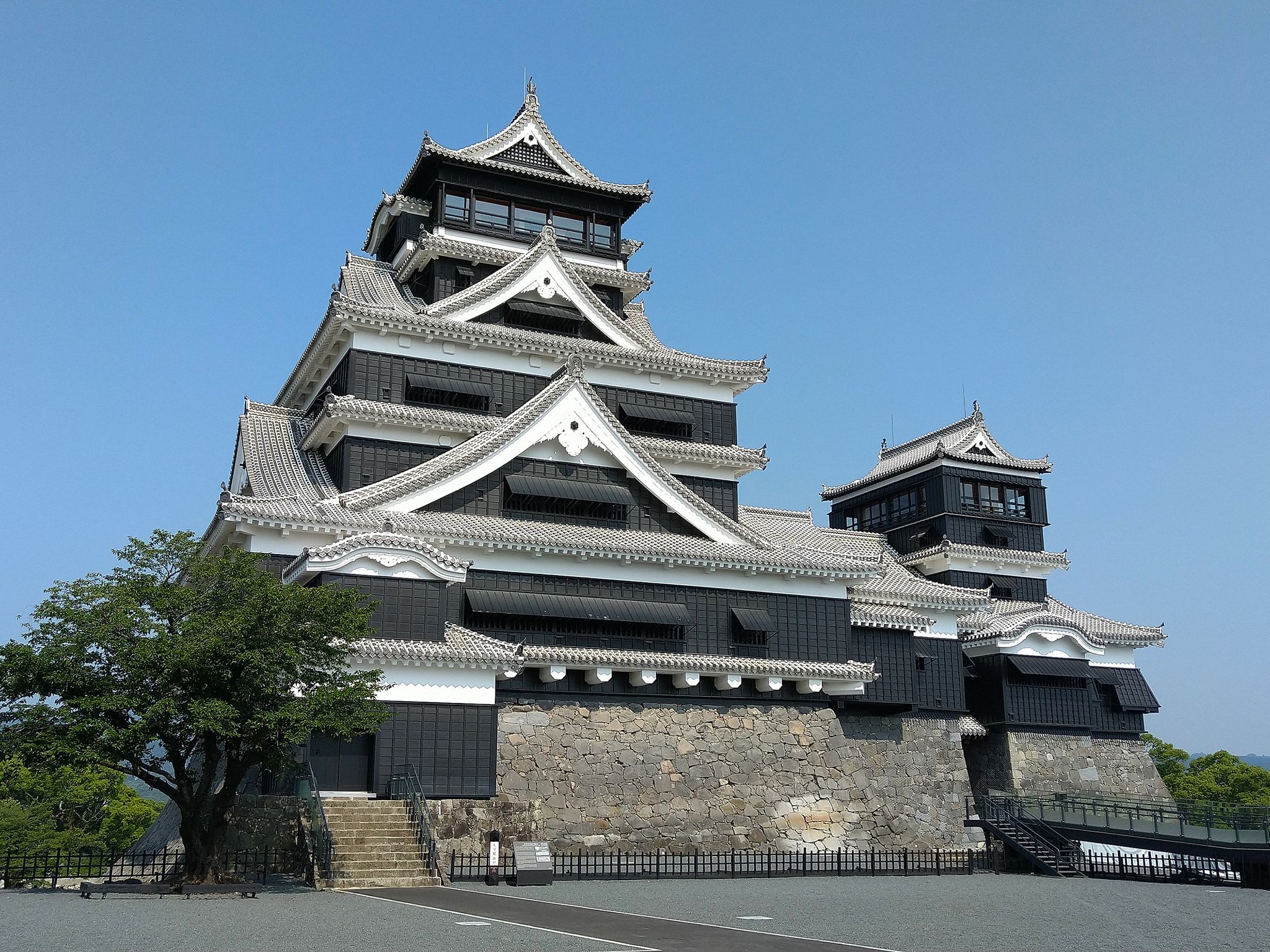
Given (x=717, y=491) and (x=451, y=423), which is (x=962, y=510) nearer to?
(x=717, y=491)

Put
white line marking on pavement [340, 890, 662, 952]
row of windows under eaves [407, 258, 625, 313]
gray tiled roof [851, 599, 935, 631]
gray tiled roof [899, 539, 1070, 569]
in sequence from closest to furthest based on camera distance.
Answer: white line marking on pavement [340, 890, 662, 952] < gray tiled roof [851, 599, 935, 631] < row of windows under eaves [407, 258, 625, 313] < gray tiled roof [899, 539, 1070, 569]

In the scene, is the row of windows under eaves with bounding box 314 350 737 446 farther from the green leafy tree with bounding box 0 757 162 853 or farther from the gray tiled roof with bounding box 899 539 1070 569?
the green leafy tree with bounding box 0 757 162 853

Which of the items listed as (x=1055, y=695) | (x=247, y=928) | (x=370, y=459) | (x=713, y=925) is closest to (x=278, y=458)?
(x=370, y=459)

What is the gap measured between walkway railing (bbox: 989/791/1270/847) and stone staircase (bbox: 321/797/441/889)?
20277mm

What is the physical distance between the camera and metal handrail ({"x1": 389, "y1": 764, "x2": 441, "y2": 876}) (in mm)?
21781

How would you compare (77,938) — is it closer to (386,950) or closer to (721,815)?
(386,950)

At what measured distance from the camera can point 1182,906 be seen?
20.7m

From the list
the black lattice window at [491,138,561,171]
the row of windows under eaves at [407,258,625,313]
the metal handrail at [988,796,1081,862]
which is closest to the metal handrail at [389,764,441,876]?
the row of windows under eaves at [407,258,625,313]

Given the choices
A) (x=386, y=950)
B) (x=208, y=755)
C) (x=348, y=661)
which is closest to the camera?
(x=386, y=950)

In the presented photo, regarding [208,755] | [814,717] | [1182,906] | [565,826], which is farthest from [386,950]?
[814,717]

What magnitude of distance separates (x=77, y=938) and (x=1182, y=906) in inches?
729

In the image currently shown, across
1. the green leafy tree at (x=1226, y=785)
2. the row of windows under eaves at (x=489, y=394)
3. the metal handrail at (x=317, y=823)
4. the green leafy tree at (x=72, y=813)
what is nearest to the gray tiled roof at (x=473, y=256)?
the row of windows under eaves at (x=489, y=394)

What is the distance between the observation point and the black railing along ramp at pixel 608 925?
1365 centimetres

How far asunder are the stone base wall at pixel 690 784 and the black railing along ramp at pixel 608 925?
5.05 metres
